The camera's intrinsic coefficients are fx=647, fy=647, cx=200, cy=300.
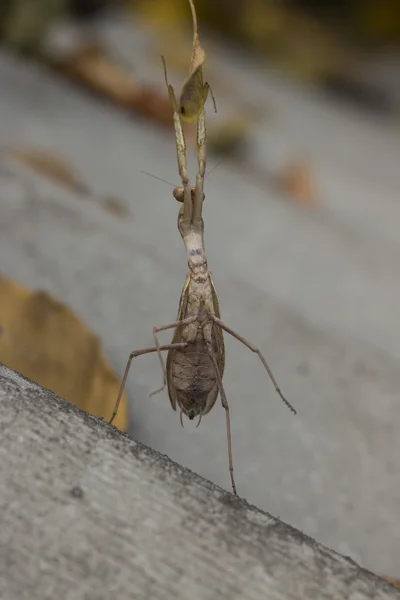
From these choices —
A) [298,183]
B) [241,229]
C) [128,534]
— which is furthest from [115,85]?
[128,534]

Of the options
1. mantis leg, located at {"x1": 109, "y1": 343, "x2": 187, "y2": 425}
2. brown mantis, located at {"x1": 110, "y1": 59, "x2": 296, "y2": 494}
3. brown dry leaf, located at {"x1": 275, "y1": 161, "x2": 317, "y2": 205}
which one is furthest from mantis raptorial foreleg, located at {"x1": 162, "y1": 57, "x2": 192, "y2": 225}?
brown dry leaf, located at {"x1": 275, "y1": 161, "x2": 317, "y2": 205}

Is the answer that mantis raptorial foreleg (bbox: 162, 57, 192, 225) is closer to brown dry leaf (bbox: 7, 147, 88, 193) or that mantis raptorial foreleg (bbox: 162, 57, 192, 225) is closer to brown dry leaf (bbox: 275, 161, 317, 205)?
brown dry leaf (bbox: 7, 147, 88, 193)

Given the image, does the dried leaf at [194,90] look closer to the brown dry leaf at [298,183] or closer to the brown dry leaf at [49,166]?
Answer: the brown dry leaf at [49,166]

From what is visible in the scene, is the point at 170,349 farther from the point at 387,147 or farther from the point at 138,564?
the point at 387,147

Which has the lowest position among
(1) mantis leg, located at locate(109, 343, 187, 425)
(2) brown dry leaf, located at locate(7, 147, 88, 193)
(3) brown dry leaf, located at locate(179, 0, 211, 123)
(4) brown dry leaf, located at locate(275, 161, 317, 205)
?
(1) mantis leg, located at locate(109, 343, 187, 425)

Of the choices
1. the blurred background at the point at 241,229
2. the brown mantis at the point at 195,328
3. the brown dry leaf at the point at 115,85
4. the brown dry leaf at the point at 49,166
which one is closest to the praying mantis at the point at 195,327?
the brown mantis at the point at 195,328

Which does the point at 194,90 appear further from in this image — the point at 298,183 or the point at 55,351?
the point at 298,183

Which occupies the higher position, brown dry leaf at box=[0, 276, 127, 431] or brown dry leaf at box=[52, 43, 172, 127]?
brown dry leaf at box=[52, 43, 172, 127]
